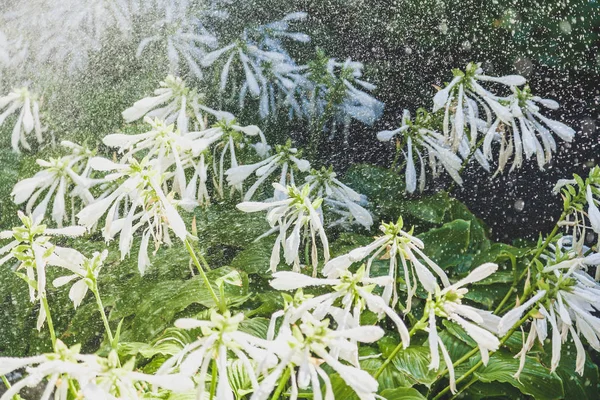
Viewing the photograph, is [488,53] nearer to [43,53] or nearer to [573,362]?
[573,362]

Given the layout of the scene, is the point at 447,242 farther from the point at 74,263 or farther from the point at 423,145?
the point at 74,263

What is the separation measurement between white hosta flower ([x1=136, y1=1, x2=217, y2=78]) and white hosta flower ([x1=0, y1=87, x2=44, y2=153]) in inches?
6.1

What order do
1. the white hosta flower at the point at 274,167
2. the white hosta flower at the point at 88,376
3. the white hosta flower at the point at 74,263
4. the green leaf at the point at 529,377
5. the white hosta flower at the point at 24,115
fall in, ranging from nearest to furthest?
the white hosta flower at the point at 88,376, the white hosta flower at the point at 74,263, the green leaf at the point at 529,377, the white hosta flower at the point at 274,167, the white hosta flower at the point at 24,115

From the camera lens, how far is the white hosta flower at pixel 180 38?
96cm

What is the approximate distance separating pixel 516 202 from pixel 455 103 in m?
0.27

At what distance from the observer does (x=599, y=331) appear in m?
0.52

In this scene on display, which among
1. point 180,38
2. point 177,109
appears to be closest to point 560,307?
point 177,109

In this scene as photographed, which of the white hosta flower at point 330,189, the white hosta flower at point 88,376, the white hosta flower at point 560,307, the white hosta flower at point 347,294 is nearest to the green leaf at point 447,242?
the white hosta flower at point 330,189

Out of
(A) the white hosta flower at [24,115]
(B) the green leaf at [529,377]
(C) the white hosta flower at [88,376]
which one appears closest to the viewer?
(C) the white hosta flower at [88,376]

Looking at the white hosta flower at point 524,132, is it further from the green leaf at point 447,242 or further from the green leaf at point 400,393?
the green leaf at point 400,393

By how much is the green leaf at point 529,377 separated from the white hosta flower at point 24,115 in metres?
0.62

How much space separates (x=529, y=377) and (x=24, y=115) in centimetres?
69

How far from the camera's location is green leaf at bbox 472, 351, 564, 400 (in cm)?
61

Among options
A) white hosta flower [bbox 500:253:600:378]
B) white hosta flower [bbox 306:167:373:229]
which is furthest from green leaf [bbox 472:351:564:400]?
white hosta flower [bbox 306:167:373:229]
